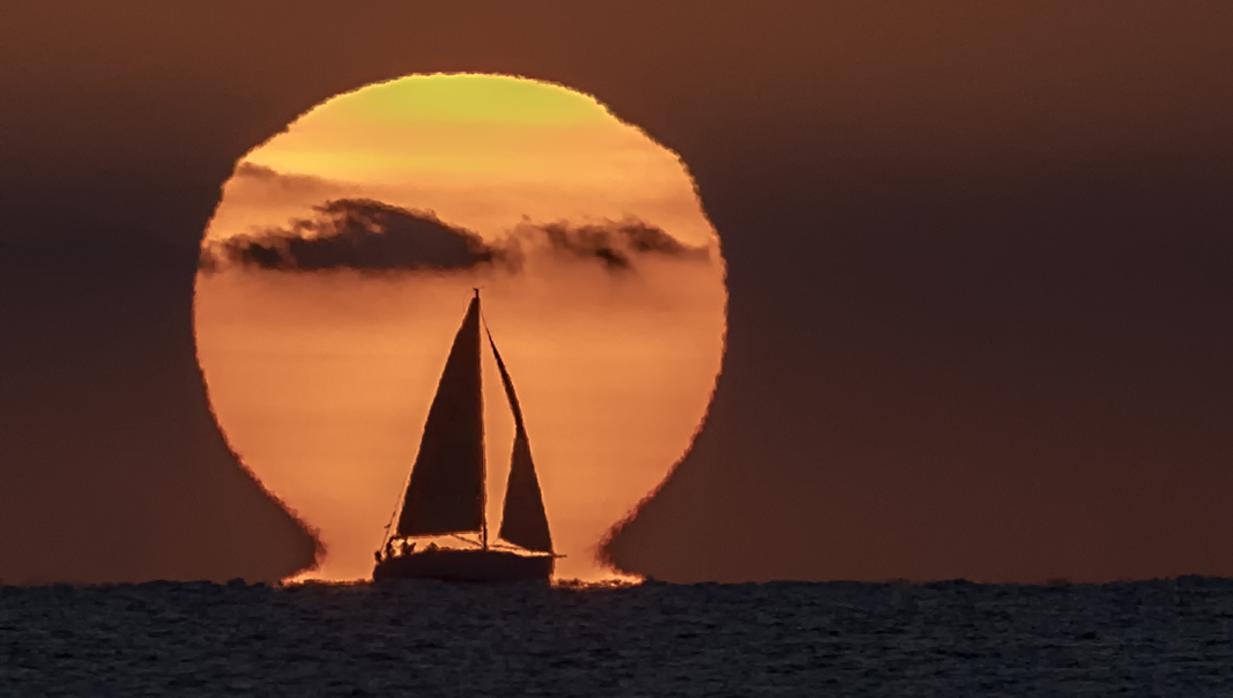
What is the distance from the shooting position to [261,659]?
104 m

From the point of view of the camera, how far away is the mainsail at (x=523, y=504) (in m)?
155

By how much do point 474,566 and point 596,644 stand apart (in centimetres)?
4318

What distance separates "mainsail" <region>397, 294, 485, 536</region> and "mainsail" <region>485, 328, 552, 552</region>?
1.50 m

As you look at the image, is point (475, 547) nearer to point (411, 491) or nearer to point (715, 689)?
point (411, 491)

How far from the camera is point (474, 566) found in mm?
155875

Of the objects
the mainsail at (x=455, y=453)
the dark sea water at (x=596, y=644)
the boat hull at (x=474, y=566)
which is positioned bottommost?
the dark sea water at (x=596, y=644)

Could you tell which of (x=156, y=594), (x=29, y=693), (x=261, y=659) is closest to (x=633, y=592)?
(x=156, y=594)


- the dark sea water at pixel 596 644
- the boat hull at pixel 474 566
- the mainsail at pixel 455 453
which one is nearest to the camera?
the dark sea water at pixel 596 644

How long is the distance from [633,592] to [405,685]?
7196 centimetres

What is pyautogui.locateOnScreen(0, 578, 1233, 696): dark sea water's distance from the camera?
3780 inches

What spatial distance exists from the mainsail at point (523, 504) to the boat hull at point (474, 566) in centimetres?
104

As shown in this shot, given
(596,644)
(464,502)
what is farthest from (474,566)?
(596,644)

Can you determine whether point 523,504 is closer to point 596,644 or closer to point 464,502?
point 464,502

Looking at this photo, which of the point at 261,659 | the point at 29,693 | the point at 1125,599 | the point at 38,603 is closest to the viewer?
the point at 29,693
